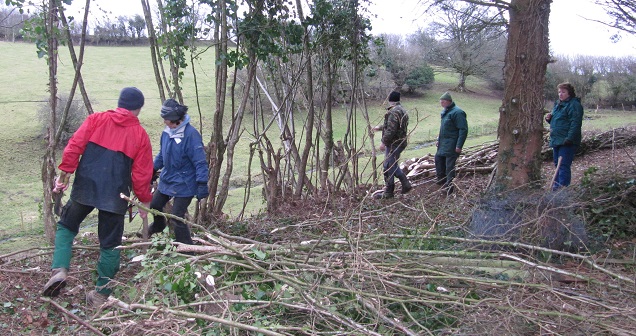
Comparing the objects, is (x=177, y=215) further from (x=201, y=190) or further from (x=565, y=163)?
(x=565, y=163)

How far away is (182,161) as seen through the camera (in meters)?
4.84

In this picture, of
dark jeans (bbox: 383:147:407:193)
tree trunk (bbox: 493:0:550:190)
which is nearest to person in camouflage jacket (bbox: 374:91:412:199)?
dark jeans (bbox: 383:147:407:193)

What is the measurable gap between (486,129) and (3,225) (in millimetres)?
16239

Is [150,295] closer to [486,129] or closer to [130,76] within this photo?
[486,129]

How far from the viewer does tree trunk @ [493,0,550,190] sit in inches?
220

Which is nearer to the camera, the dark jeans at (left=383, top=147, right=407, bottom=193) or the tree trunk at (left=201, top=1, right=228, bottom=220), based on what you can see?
the tree trunk at (left=201, top=1, right=228, bottom=220)

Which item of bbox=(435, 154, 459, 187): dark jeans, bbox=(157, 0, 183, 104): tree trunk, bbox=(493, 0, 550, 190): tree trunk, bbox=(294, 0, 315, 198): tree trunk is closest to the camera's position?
bbox=(493, 0, 550, 190): tree trunk

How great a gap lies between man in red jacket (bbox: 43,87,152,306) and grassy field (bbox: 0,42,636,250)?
170 inches

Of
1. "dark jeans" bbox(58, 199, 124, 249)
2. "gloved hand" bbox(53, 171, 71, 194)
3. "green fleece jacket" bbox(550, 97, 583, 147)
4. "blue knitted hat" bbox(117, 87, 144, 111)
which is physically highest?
"blue knitted hat" bbox(117, 87, 144, 111)

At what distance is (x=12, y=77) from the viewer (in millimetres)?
22219

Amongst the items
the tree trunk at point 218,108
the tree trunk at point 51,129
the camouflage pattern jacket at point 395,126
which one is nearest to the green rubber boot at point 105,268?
the tree trunk at point 51,129

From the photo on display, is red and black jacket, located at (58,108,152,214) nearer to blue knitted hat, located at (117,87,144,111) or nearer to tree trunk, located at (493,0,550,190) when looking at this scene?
blue knitted hat, located at (117,87,144,111)

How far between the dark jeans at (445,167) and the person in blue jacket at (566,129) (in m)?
1.34

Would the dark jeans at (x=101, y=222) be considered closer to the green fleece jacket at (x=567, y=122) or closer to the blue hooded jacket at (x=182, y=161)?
the blue hooded jacket at (x=182, y=161)
